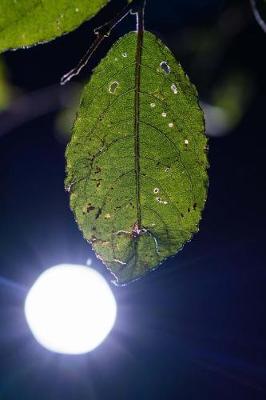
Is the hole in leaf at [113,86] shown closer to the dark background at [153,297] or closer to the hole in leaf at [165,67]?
the hole in leaf at [165,67]

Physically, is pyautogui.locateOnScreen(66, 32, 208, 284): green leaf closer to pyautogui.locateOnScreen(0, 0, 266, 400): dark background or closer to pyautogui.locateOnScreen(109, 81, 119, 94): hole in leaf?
pyautogui.locateOnScreen(109, 81, 119, 94): hole in leaf

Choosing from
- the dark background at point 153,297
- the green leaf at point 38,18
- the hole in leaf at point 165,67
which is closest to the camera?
the green leaf at point 38,18

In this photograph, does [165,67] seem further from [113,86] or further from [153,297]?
[153,297]

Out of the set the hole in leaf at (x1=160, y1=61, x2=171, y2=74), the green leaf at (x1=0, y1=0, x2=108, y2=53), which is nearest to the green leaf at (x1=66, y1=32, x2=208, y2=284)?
the hole in leaf at (x1=160, y1=61, x2=171, y2=74)

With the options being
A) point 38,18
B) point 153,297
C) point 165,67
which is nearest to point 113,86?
point 165,67

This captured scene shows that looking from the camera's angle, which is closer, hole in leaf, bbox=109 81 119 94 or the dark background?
hole in leaf, bbox=109 81 119 94

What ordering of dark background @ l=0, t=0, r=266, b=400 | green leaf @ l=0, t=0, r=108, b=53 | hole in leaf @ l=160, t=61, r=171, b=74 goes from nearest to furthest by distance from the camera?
1. green leaf @ l=0, t=0, r=108, b=53
2. hole in leaf @ l=160, t=61, r=171, b=74
3. dark background @ l=0, t=0, r=266, b=400

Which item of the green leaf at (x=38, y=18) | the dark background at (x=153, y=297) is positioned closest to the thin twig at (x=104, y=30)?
the green leaf at (x=38, y=18)
